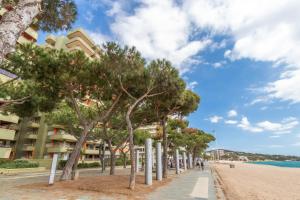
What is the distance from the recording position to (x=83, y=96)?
15508 mm

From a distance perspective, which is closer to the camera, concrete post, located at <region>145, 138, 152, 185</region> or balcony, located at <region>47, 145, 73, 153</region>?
concrete post, located at <region>145, 138, 152, 185</region>

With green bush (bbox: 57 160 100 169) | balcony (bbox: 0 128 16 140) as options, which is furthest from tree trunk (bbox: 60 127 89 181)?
green bush (bbox: 57 160 100 169)

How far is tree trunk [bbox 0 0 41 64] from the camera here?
3406 millimetres

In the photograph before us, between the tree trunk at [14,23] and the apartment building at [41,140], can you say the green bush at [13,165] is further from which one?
the tree trunk at [14,23]

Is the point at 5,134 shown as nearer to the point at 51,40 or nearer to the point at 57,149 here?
the point at 57,149

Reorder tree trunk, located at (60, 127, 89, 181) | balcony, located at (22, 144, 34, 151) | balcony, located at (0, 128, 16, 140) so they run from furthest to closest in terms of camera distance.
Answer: balcony, located at (22, 144, 34, 151), balcony, located at (0, 128, 16, 140), tree trunk, located at (60, 127, 89, 181)

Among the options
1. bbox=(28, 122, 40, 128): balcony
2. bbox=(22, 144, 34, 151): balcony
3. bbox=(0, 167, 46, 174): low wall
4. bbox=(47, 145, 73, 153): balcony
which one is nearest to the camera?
bbox=(0, 167, 46, 174): low wall

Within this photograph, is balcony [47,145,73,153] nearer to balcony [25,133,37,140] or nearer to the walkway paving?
balcony [25,133,37,140]

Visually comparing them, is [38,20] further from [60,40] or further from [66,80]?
[60,40]

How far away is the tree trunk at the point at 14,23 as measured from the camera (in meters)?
3.41

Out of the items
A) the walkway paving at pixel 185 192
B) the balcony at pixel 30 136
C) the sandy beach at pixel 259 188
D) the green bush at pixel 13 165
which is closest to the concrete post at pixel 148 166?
the walkway paving at pixel 185 192

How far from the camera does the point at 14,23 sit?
3.57m

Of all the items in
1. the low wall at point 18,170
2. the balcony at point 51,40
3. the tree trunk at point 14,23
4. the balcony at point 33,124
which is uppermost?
the balcony at point 51,40

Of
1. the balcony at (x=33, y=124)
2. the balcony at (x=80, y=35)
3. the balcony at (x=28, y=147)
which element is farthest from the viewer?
the balcony at (x=80, y=35)
